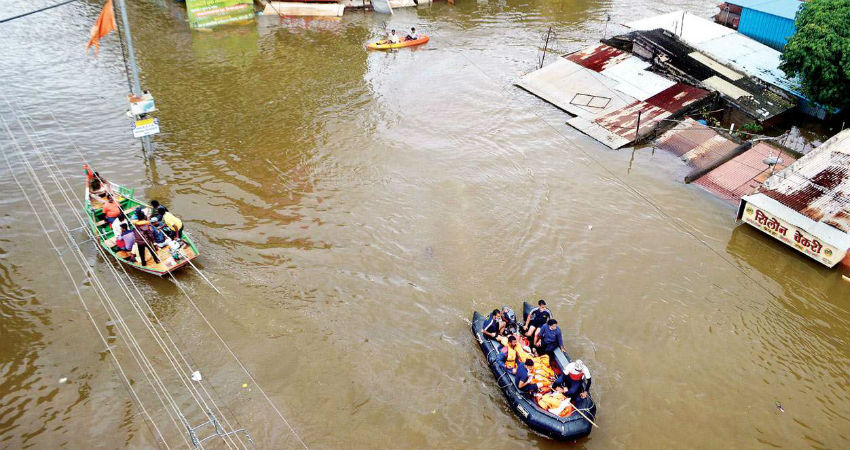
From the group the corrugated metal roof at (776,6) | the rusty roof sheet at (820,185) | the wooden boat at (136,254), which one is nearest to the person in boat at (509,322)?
the wooden boat at (136,254)

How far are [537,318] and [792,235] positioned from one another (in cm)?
983

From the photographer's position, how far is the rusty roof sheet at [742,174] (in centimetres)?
2144

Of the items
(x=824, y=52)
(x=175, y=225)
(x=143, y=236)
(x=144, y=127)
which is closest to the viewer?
(x=143, y=236)

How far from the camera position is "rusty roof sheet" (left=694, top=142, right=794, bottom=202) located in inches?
844

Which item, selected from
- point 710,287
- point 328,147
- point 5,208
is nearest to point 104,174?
point 5,208

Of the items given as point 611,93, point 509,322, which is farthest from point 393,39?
point 509,322

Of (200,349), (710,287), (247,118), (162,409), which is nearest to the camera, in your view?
(162,409)

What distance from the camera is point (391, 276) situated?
18.1 metres

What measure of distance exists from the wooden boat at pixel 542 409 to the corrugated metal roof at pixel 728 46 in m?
20.2

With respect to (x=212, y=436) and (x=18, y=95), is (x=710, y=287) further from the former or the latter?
(x=18, y=95)

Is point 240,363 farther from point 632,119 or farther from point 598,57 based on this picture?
point 598,57

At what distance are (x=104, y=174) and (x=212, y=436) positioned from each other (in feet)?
45.3

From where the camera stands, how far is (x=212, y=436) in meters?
12.7

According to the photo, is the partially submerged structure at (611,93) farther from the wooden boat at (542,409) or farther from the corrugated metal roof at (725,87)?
the wooden boat at (542,409)
